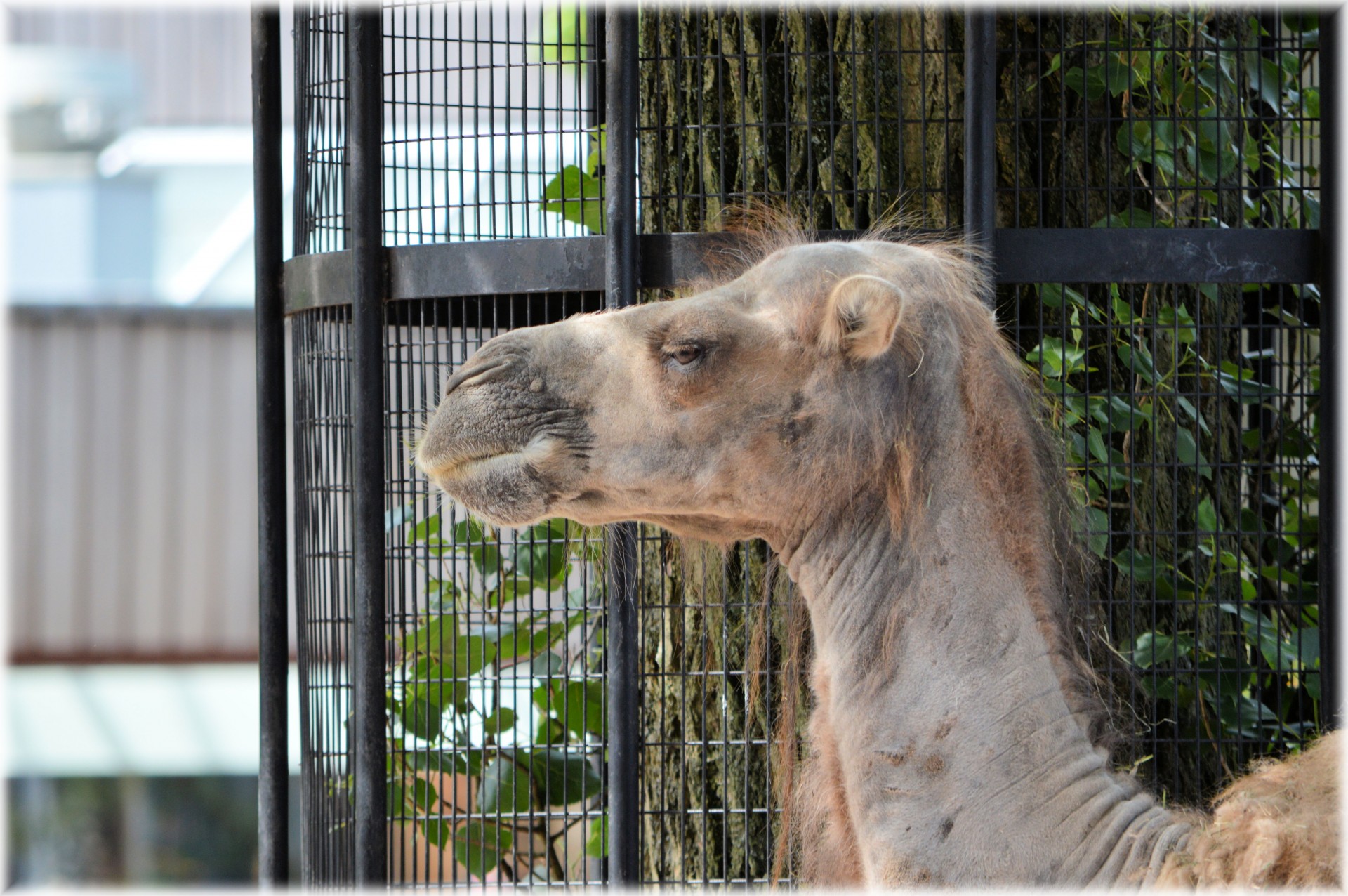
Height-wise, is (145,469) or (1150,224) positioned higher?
(1150,224)

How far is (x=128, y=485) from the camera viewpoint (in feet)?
19.0

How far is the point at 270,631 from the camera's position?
278 centimetres

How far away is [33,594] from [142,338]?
3.91 feet

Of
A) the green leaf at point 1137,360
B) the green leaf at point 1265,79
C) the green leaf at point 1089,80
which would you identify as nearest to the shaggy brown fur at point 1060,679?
the green leaf at point 1137,360

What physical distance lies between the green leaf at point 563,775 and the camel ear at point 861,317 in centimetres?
143

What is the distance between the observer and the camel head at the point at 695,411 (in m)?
1.79

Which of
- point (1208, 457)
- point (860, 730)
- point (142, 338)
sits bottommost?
point (860, 730)

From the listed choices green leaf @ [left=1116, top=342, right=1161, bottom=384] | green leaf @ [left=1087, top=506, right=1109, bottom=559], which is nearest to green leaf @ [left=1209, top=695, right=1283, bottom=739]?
green leaf @ [left=1087, top=506, right=1109, bottom=559]

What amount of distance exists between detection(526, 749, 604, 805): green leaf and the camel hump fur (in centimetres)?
152

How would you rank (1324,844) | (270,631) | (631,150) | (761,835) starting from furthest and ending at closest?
(761,835) → (270,631) → (631,150) → (1324,844)

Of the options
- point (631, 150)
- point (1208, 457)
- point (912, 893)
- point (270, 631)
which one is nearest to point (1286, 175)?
point (1208, 457)

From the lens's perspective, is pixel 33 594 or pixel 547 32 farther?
pixel 33 594

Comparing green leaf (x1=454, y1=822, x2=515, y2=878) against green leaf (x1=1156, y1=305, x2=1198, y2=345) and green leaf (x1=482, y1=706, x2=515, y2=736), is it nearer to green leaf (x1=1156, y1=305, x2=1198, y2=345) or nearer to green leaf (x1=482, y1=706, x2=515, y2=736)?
green leaf (x1=482, y1=706, x2=515, y2=736)

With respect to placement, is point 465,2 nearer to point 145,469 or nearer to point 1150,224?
point 1150,224
